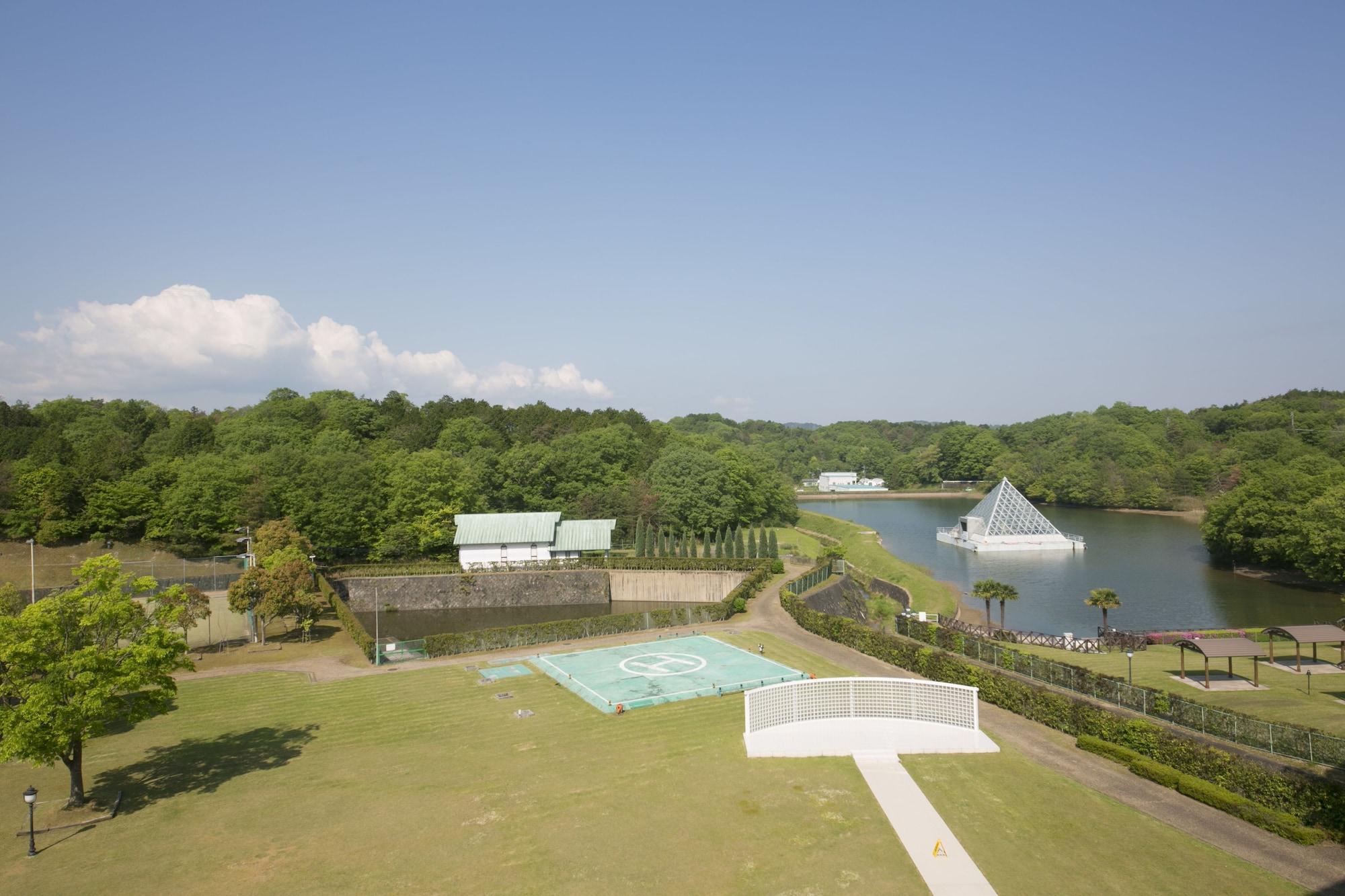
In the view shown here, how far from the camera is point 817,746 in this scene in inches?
874

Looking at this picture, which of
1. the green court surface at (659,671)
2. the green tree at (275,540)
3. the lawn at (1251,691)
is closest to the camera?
→ the lawn at (1251,691)

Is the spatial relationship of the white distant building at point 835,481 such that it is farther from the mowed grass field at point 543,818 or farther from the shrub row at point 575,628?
the mowed grass field at point 543,818

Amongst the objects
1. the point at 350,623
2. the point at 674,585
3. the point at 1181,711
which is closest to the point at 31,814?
the point at 350,623

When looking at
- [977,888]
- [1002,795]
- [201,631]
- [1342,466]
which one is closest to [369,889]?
[977,888]

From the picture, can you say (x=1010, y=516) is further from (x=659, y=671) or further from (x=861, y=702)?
(x=861, y=702)

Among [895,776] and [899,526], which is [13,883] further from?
[899,526]

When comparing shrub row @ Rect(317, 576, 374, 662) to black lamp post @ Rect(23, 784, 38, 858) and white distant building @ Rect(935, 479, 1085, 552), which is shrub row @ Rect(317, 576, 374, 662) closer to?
black lamp post @ Rect(23, 784, 38, 858)

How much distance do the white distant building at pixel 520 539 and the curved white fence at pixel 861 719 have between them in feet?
132

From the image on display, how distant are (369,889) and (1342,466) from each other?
8850 centimetres

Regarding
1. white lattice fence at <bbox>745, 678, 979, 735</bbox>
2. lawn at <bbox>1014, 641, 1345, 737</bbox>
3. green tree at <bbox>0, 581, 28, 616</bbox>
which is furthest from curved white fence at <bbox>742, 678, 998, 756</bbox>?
green tree at <bbox>0, 581, 28, 616</bbox>

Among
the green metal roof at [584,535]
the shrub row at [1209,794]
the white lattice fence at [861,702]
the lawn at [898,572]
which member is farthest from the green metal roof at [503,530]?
the shrub row at [1209,794]

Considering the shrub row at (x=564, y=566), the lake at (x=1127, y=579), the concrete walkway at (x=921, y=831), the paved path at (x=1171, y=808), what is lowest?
the lake at (x=1127, y=579)

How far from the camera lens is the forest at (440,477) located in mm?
58156

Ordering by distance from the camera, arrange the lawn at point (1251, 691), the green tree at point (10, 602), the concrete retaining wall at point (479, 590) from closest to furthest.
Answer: the green tree at point (10, 602) < the lawn at point (1251, 691) < the concrete retaining wall at point (479, 590)
